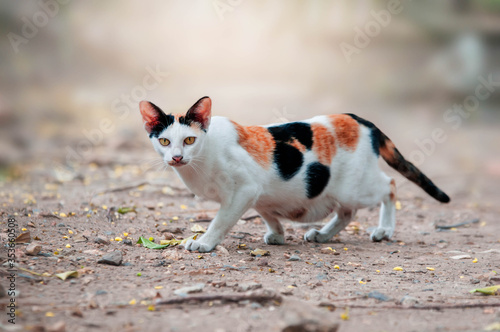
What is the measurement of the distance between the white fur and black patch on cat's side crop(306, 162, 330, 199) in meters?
0.04

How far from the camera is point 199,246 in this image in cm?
339

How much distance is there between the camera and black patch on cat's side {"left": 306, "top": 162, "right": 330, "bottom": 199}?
3.80m

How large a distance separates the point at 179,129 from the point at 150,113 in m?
0.23

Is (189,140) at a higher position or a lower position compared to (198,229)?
higher

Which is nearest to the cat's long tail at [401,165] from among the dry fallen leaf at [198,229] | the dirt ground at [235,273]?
the dirt ground at [235,273]

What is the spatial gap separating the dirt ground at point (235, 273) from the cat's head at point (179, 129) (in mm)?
628

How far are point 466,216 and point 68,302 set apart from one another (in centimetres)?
425

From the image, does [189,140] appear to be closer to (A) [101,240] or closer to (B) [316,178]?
(A) [101,240]

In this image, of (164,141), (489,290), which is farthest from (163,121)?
(489,290)

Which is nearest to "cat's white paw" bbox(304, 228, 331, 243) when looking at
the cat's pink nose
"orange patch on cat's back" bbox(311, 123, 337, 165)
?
"orange patch on cat's back" bbox(311, 123, 337, 165)

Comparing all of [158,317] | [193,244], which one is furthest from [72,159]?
[158,317]

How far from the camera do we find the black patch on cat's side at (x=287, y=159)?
3725mm

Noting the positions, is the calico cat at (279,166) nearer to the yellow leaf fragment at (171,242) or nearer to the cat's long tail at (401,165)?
the cat's long tail at (401,165)

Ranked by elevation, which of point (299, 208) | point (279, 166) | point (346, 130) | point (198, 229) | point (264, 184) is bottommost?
point (198, 229)
